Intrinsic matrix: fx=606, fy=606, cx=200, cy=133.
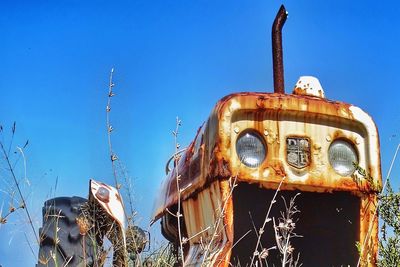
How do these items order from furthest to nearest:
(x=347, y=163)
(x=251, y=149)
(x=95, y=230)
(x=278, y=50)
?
1. (x=278, y=50)
2. (x=95, y=230)
3. (x=347, y=163)
4. (x=251, y=149)

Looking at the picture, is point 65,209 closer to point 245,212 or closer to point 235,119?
point 245,212

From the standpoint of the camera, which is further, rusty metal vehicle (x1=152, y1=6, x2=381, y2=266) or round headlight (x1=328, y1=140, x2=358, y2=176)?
round headlight (x1=328, y1=140, x2=358, y2=176)

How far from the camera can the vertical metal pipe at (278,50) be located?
3.41 m

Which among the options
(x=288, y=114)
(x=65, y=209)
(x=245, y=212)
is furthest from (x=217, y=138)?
(x=65, y=209)

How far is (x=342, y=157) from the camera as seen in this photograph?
298 centimetres

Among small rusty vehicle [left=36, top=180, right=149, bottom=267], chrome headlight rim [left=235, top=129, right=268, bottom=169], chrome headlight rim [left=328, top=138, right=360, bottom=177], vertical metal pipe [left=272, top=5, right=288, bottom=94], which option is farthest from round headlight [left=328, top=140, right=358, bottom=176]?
small rusty vehicle [left=36, top=180, right=149, bottom=267]

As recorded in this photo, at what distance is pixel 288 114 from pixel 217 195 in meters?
0.54

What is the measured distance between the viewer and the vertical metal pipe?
3414 mm

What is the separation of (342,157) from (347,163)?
0.13 ft

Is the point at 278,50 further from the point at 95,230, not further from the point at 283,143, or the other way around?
the point at 95,230

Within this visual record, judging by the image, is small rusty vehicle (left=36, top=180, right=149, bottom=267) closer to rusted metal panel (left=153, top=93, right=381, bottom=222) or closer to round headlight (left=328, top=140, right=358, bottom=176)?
rusted metal panel (left=153, top=93, right=381, bottom=222)

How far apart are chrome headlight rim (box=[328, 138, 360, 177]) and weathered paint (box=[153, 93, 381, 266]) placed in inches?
0.7

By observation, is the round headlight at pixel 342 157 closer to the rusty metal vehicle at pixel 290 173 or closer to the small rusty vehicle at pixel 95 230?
the rusty metal vehicle at pixel 290 173

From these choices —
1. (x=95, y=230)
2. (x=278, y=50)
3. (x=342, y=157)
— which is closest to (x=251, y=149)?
(x=342, y=157)
